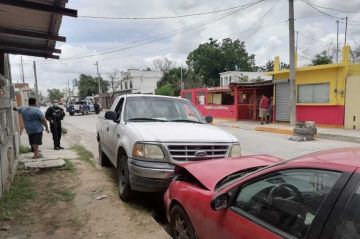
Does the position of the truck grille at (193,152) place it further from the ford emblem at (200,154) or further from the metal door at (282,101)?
the metal door at (282,101)

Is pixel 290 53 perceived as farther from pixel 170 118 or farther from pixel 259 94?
pixel 170 118

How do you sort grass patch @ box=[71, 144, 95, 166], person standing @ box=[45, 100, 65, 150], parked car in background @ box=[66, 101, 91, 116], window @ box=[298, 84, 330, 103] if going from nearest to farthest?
grass patch @ box=[71, 144, 95, 166]
person standing @ box=[45, 100, 65, 150]
window @ box=[298, 84, 330, 103]
parked car in background @ box=[66, 101, 91, 116]

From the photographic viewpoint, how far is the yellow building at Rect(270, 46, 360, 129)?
1805 cm

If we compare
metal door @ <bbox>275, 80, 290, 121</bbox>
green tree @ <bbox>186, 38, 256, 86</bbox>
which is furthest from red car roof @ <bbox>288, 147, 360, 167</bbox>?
green tree @ <bbox>186, 38, 256, 86</bbox>

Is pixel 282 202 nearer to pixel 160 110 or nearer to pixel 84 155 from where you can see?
pixel 160 110

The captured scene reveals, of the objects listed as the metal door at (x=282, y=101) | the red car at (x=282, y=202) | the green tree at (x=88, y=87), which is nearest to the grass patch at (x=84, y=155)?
the red car at (x=282, y=202)

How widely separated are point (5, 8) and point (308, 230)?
204 inches

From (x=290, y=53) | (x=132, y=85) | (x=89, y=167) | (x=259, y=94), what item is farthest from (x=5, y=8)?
(x=132, y=85)

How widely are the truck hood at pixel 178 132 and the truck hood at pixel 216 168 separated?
2.95 feet

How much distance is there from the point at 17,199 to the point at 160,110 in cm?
283

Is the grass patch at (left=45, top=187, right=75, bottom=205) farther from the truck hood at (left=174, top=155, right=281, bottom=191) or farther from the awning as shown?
the awning

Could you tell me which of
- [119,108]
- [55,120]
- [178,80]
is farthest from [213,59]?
[119,108]

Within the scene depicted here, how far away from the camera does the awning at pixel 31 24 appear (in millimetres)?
4797

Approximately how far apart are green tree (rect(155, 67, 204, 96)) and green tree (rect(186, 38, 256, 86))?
1.84 meters
